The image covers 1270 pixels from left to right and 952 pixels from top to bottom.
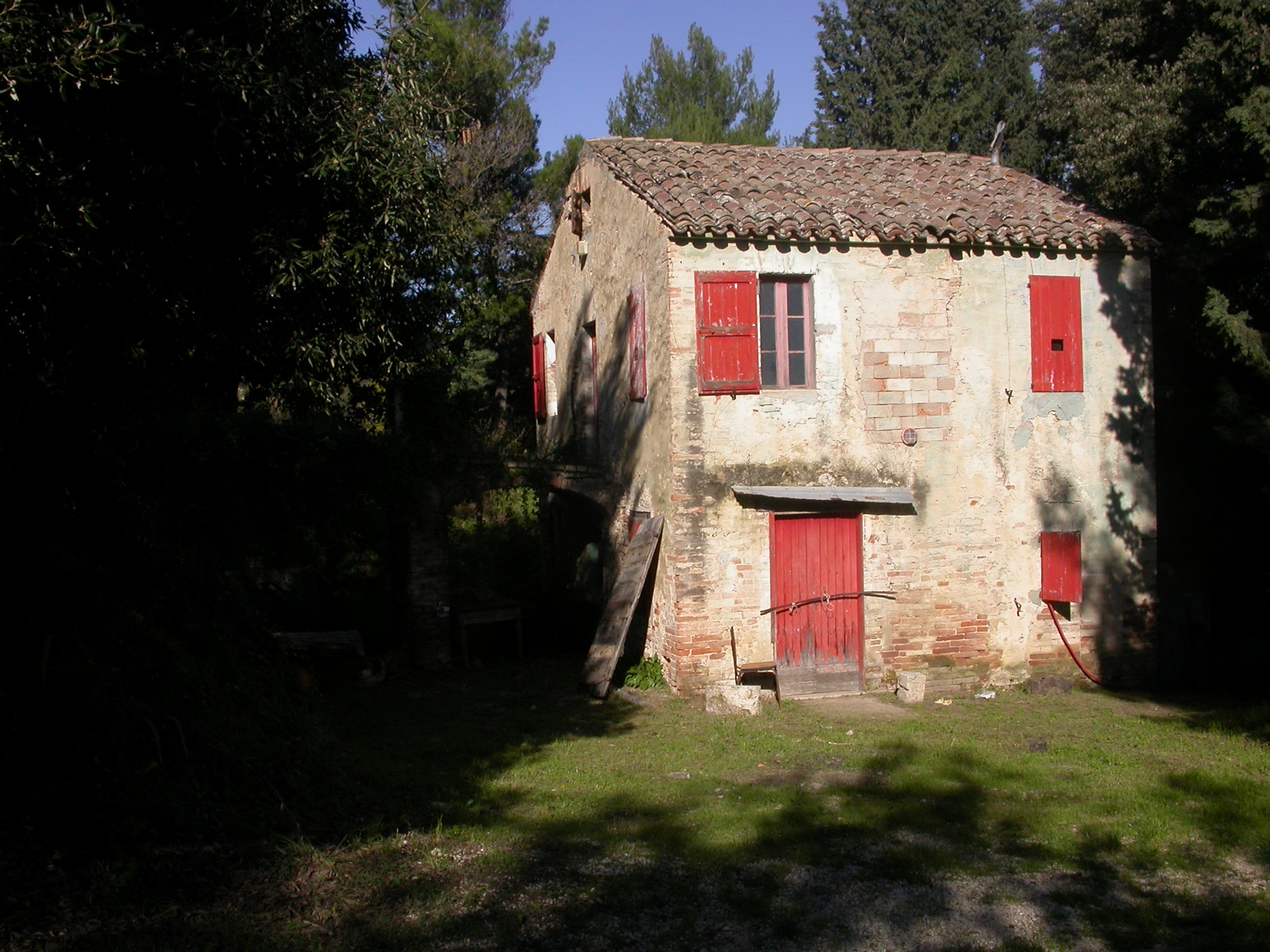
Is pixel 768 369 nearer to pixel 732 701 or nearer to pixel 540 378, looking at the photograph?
pixel 732 701

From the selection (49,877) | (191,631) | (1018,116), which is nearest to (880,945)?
(49,877)

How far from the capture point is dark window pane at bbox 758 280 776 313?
11.9 metres

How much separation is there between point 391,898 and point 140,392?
353cm

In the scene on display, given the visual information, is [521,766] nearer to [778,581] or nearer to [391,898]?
[391,898]

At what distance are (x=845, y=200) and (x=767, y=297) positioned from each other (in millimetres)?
1611

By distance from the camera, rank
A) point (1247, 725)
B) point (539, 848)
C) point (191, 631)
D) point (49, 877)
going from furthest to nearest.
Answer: point (1247, 725) < point (191, 631) < point (539, 848) < point (49, 877)

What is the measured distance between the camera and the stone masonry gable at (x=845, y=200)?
11.6 meters

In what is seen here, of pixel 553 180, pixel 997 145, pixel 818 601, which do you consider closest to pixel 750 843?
pixel 818 601

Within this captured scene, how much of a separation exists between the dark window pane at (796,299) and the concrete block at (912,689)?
4341 millimetres

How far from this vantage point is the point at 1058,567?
482 inches

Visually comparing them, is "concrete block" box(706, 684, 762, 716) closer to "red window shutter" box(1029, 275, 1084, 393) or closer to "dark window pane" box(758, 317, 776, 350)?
"dark window pane" box(758, 317, 776, 350)

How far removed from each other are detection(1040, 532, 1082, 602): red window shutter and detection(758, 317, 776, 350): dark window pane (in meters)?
4.01

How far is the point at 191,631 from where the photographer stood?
23.3 feet

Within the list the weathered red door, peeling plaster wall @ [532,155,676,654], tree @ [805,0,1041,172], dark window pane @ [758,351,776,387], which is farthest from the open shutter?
tree @ [805,0,1041,172]
